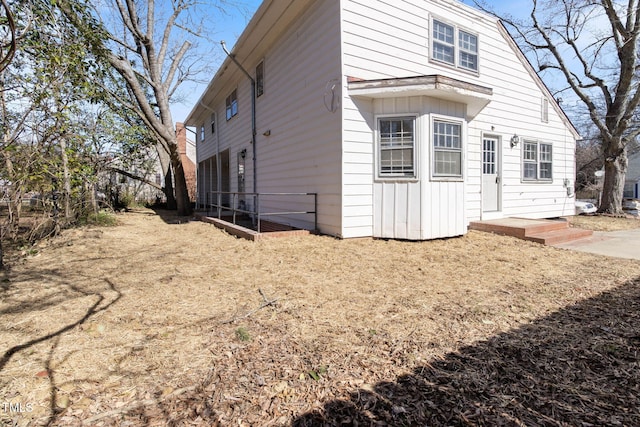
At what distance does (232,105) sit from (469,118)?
8342mm

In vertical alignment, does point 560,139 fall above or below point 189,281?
above

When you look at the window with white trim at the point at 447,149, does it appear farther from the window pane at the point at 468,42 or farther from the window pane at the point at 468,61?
the window pane at the point at 468,42

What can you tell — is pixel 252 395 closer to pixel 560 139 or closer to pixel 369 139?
pixel 369 139

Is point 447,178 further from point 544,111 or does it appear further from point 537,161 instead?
point 544,111

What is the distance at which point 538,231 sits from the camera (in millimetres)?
7199

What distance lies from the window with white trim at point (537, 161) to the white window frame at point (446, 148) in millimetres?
3742

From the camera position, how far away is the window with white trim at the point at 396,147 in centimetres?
653

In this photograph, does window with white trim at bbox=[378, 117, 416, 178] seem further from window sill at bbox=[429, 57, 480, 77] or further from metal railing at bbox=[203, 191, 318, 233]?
window sill at bbox=[429, 57, 480, 77]

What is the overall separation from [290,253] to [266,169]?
4.56 metres

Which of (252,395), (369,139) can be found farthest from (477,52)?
(252,395)

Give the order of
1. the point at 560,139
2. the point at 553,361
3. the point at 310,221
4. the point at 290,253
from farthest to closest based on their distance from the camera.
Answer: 1. the point at 560,139
2. the point at 310,221
3. the point at 290,253
4. the point at 553,361

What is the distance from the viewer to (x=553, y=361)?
242cm

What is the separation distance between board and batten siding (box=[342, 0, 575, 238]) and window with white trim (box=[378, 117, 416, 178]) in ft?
0.72

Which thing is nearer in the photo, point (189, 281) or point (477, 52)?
point (189, 281)
